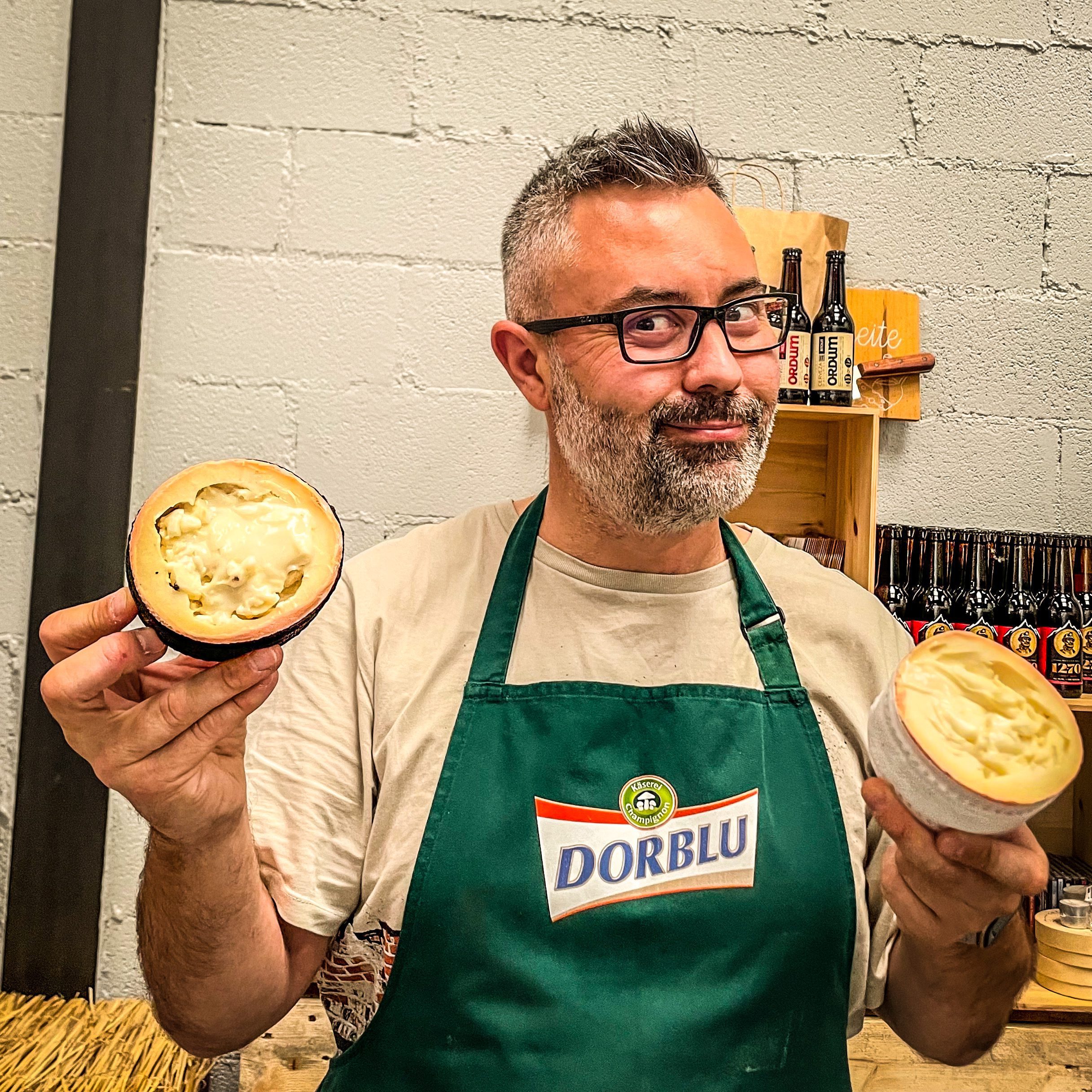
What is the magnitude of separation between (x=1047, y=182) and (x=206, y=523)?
2272 mm

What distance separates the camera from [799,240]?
7.28 feet

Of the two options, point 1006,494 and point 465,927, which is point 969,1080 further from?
point 1006,494

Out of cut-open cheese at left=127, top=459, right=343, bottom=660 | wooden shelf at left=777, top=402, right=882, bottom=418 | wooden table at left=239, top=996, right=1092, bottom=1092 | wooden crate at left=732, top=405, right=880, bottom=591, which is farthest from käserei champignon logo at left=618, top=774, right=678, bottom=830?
wooden crate at left=732, top=405, right=880, bottom=591

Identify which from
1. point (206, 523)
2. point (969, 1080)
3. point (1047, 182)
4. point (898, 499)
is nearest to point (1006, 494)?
point (898, 499)

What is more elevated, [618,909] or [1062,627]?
[1062,627]

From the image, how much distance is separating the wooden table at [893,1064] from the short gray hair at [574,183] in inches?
49.8

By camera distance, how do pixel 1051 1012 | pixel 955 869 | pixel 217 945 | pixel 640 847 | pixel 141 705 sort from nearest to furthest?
pixel 141 705
pixel 955 869
pixel 217 945
pixel 640 847
pixel 1051 1012

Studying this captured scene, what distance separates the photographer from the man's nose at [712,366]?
128 centimetres

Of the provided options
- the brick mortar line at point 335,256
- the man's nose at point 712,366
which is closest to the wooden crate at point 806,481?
the brick mortar line at point 335,256

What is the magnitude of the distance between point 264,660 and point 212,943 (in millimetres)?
400

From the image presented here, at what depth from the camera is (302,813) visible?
124cm

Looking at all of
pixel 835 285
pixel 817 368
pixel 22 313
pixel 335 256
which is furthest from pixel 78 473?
pixel 835 285

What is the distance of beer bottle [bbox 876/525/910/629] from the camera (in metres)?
2.22

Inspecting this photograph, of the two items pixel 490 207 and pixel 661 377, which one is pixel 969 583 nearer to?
pixel 661 377
